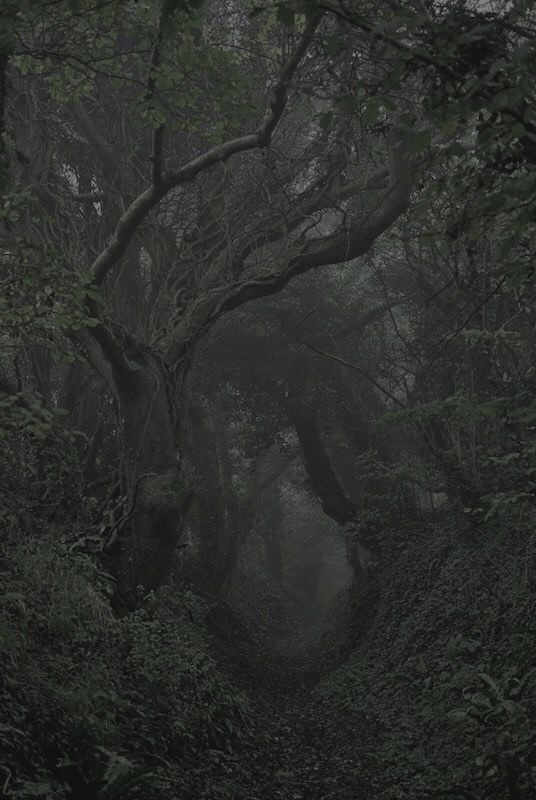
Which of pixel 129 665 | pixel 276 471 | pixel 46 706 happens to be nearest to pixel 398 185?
pixel 129 665

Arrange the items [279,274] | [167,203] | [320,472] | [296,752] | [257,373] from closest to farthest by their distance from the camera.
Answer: [296,752], [279,274], [167,203], [320,472], [257,373]

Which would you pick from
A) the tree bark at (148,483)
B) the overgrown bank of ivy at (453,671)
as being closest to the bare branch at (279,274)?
the tree bark at (148,483)

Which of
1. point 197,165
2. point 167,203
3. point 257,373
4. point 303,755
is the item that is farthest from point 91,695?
point 257,373

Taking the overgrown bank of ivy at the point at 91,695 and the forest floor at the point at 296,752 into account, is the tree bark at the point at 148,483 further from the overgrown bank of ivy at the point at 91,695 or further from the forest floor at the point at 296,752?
the forest floor at the point at 296,752

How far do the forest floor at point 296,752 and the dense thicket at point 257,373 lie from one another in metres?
0.06

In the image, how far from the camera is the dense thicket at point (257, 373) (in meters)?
4.00

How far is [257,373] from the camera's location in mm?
18641

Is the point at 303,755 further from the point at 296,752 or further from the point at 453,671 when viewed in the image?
the point at 453,671

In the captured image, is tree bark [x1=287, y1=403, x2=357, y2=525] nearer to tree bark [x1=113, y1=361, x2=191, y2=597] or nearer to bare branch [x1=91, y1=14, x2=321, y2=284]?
tree bark [x1=113, y1=361, x2=191, y2=597]

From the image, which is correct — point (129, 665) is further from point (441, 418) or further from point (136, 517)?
point (441, 418)

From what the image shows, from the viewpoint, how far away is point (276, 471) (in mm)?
26812

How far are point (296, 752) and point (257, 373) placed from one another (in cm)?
1193

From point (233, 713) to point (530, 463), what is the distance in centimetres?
507

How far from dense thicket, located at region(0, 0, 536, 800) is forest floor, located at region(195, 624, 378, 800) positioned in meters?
0.06
